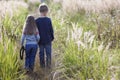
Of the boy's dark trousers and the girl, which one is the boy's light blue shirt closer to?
the girl

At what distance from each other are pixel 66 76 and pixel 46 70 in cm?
107

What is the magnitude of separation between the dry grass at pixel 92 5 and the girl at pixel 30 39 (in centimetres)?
471

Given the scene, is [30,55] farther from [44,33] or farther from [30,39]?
[44,33]

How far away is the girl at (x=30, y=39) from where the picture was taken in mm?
7629

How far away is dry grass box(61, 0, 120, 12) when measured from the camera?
40.9ft

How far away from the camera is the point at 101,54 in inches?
271

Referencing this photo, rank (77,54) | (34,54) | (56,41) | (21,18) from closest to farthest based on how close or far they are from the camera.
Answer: (77,54) < (34,54) < (56,41) < (21,18)

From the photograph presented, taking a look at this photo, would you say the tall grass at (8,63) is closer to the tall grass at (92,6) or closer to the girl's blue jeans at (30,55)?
the girl's blue jeans at (30,55)

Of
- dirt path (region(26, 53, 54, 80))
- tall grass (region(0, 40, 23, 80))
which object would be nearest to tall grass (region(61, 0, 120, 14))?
dirt path (region(26, 53, 54, 80))

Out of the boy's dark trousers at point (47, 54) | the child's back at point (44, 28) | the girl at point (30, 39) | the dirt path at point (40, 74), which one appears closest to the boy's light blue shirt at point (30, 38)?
the girl at point (30, 39)

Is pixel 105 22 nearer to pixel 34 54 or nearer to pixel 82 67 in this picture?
pixel 34 54

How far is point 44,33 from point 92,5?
550 cm

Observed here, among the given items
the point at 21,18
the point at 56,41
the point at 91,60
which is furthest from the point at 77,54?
the point at 21,18

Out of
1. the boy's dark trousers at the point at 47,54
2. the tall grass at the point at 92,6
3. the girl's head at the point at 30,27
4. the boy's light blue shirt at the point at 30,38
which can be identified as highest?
the tall grass at the point at 92,6
